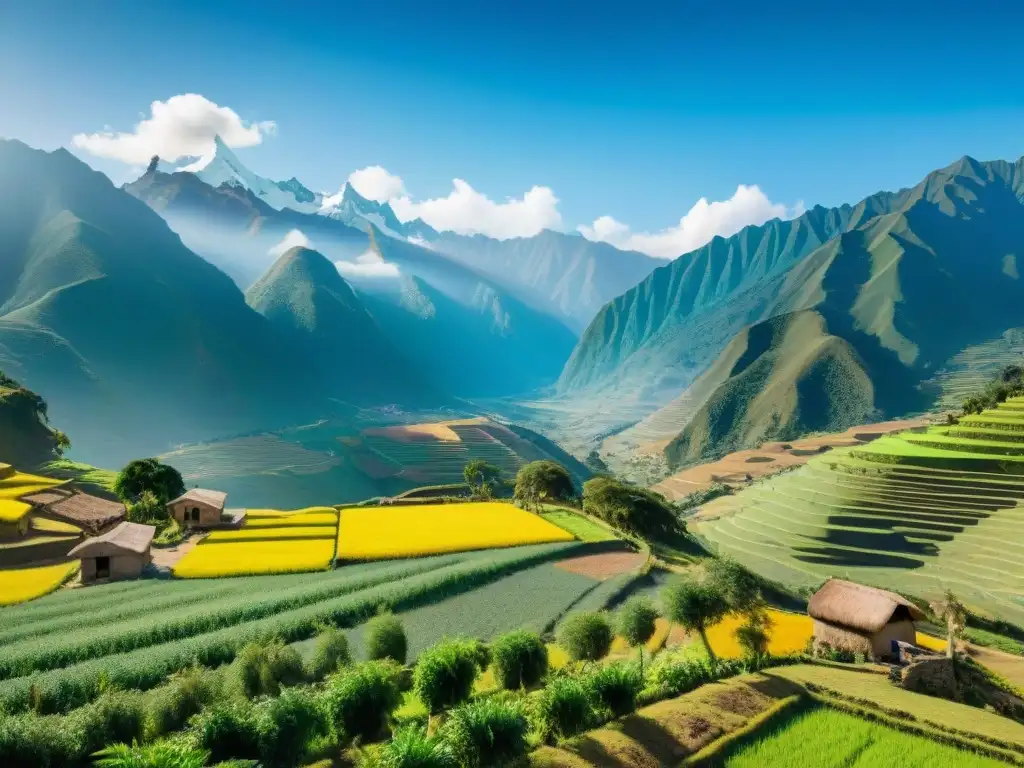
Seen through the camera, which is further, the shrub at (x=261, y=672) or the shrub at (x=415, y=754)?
the shrub at (x=261, y=672)

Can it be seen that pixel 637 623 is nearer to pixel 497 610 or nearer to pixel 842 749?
pixel 842 749

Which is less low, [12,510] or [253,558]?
[12,510]

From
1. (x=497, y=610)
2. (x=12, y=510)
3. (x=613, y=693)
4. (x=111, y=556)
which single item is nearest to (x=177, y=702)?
(x=613, y=693)

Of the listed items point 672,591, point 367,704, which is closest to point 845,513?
point 672,591

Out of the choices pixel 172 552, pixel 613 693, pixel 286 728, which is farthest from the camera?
pixel 172 552

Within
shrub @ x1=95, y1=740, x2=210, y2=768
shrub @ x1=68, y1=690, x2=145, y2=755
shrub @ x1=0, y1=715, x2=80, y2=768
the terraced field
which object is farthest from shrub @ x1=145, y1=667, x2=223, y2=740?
the terraced field

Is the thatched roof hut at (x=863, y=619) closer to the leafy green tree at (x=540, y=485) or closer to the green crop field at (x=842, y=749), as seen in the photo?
the green crop field at (x=842, y=749)

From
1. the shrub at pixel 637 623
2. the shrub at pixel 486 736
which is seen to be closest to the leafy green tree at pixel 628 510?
the shrub at pixel 637 623
